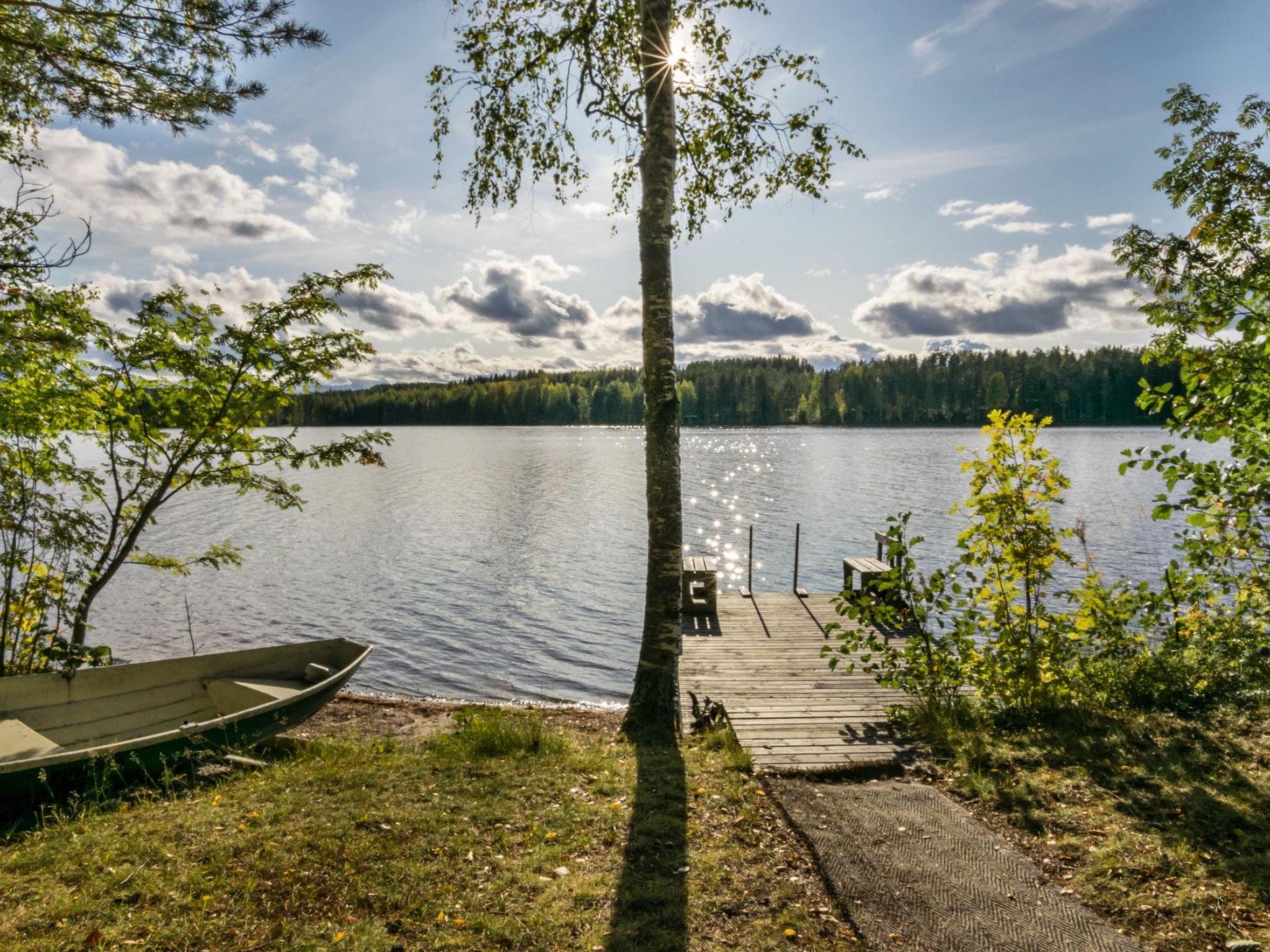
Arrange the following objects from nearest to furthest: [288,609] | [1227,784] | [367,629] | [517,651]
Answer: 1. [1227,784]
2. [517,651]
3. [367,629]
4. [288,609]

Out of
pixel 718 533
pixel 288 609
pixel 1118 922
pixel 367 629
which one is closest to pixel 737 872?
pixel 1118 922

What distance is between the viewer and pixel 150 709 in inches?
315

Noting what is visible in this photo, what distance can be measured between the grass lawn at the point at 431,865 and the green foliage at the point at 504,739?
371mm

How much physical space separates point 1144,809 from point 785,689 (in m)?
4.78

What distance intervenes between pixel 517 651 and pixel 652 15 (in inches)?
519

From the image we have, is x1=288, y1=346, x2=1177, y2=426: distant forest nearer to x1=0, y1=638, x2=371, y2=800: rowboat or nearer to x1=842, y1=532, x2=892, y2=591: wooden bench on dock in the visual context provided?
x1=842, y1=532, x2=892, y2=591: wooden bench on dock

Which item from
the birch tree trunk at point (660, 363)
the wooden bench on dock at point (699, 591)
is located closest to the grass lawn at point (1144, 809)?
the birch tree trunk at point (660, 363)

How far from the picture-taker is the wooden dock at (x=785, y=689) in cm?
674

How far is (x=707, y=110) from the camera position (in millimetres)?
8562

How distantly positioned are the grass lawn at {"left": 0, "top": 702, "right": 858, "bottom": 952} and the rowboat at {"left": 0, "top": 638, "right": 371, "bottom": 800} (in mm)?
419

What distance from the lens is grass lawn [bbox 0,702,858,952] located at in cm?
359

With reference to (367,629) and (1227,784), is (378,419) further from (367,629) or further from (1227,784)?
(1227,784)

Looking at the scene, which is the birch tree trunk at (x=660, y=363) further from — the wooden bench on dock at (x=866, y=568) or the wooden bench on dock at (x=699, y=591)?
the wooden bench on dock at (x=866, y=568)

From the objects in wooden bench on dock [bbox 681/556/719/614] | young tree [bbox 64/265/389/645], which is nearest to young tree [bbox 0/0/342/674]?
young tree [bbox 64/265/389/645]
